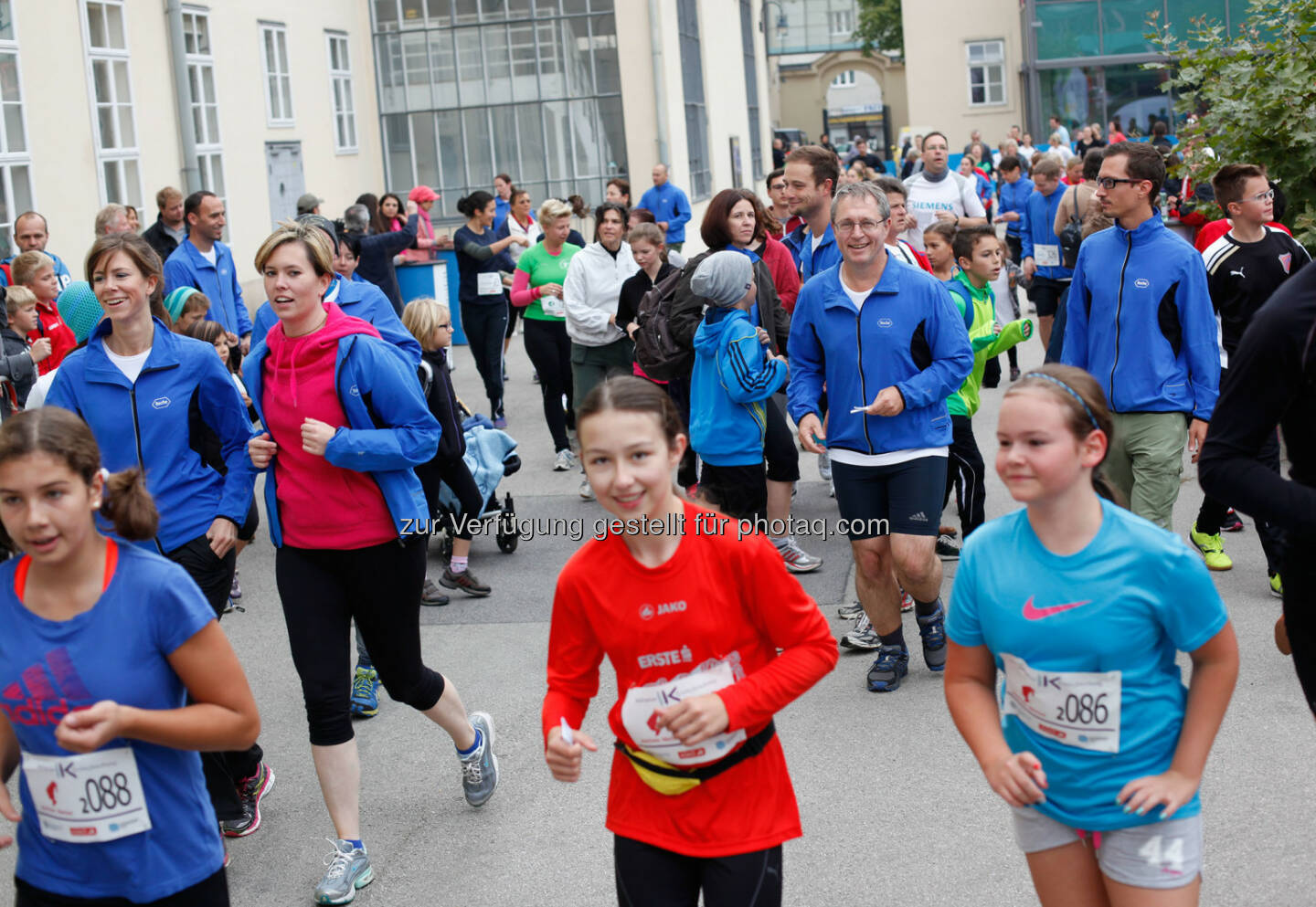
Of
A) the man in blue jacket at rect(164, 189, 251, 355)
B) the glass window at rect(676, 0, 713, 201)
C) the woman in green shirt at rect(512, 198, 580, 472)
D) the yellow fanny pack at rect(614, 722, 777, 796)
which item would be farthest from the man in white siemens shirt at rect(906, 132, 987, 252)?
the glass window at rect(676, 0, 713, 201)

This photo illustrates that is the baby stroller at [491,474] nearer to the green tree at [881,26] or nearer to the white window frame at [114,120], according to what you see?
the white window frame at [114,120]

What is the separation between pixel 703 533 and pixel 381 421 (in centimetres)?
179

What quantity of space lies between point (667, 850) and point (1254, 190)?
5583 mm

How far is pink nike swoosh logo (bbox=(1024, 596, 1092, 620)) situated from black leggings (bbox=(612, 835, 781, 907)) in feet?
2.39

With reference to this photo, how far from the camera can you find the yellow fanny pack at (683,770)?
2.85 metres

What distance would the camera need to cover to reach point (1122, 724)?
103 inches

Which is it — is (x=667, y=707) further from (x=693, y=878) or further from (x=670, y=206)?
(x=670, y=206)

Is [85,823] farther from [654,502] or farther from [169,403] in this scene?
[169,403]

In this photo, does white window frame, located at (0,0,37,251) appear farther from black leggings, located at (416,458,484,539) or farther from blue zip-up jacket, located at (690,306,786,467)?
blue zip-up jacket, located at (690,306,786,467)

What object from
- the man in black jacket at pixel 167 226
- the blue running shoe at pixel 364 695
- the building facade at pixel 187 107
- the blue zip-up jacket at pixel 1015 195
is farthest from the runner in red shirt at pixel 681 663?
the blue zip-up jacket at pixel 1015 195

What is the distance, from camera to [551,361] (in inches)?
428

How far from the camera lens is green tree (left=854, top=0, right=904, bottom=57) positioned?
2395 inches

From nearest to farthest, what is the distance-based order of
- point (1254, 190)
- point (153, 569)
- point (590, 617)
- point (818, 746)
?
point (153, 569) → point (590, 617) → point (818, 746) → point (1254, 190)

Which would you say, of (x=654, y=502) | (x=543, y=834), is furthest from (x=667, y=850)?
(x=543, y=834)
